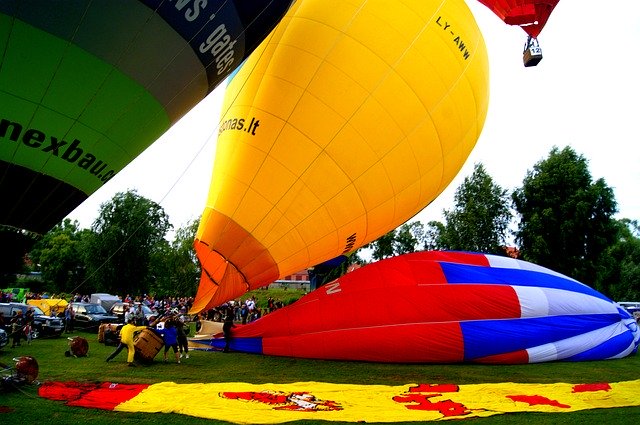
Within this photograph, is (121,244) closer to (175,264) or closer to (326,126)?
(175,264)

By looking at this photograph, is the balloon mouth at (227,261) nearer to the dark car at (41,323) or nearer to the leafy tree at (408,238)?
the dark car at (41,323)

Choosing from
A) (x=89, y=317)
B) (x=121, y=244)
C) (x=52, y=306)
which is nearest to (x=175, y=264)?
(x=121, y=244)

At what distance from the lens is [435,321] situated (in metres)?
9.82

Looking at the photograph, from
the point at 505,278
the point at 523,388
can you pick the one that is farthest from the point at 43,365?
the point at 505,278

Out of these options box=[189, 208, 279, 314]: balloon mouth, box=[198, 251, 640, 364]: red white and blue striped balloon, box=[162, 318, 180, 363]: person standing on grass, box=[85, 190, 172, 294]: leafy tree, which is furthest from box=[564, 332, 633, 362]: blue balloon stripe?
box=[85, 190, 172, 294]: leafy tree

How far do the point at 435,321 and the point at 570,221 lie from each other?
62.9 ft

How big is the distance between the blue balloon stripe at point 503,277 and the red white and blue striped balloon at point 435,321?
0.03m

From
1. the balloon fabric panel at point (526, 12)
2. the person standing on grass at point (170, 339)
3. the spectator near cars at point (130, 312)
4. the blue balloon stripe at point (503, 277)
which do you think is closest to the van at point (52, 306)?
the spectator near cars at point (130, 312)

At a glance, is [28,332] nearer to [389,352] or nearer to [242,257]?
[242,257]

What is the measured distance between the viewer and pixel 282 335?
1027 cm

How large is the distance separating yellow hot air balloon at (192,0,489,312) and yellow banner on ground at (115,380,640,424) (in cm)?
274

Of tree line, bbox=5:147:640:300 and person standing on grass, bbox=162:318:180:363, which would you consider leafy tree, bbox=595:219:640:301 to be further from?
person standing on grass, bbox=162:318:180:363

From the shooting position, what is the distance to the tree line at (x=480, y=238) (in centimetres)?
2612

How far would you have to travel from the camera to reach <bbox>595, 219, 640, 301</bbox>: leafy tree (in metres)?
28.0
